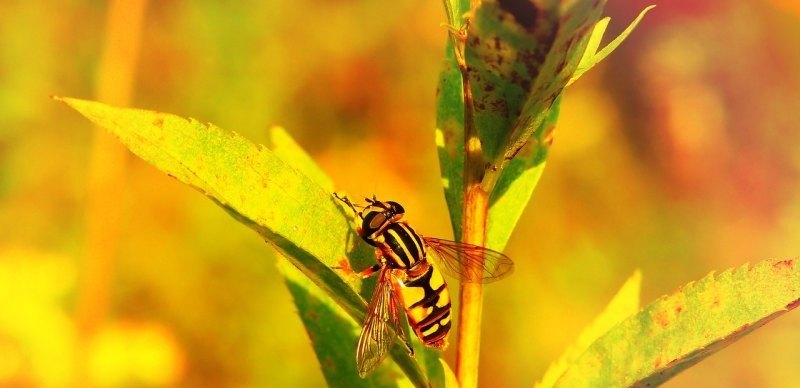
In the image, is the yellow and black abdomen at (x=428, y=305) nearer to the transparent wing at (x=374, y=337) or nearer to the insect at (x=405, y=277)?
the insect at (x=405, y=277)

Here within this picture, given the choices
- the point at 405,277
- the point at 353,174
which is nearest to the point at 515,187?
the point at 405,277

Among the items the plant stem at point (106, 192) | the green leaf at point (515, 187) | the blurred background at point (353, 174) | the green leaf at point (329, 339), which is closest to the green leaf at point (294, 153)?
the green leaf at point (329, 339)

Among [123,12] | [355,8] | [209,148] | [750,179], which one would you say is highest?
[355,8]

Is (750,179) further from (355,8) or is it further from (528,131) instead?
(528,131)

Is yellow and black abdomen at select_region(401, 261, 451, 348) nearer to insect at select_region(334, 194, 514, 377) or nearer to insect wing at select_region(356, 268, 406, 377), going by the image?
insect at select_region(334, 194, 514, 377)

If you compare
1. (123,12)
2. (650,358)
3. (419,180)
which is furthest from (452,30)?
(419,180)
